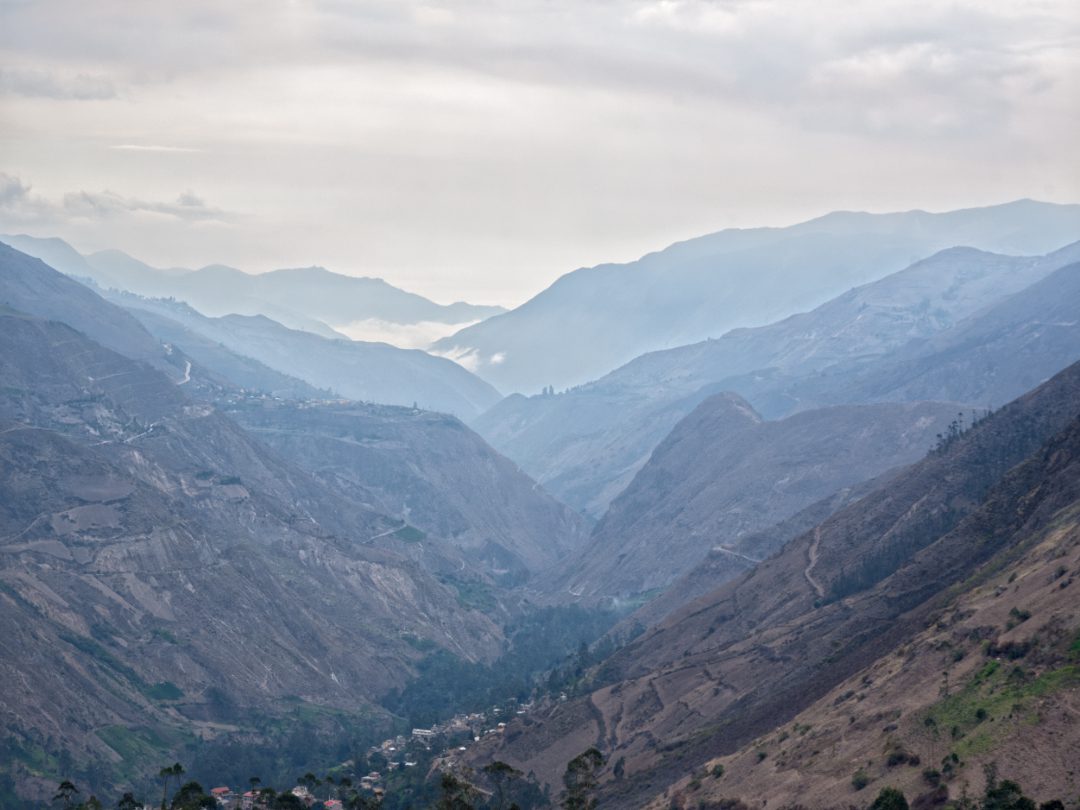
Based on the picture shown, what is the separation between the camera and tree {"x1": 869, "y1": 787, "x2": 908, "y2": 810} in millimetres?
64375

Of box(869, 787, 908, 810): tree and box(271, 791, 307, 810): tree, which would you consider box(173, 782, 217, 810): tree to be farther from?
box(869, 787, 908, 810): tree

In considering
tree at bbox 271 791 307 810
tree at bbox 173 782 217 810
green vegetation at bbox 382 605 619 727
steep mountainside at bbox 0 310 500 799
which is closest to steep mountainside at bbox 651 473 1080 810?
tree at bbox 271 791 307 810

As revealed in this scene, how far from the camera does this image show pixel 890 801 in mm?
64688

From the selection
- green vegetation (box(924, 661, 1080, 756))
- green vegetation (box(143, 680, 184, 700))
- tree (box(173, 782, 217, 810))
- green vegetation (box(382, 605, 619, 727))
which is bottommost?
green vegetation (box(382, 605, 619, 727))

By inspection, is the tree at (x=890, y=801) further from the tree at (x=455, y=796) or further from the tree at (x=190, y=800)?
the tree at (x=190, y=800)

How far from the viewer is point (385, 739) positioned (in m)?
153

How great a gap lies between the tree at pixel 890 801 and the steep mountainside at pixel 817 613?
99.3ft

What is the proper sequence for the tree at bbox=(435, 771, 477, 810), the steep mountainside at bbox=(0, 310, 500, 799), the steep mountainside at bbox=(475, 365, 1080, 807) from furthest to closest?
the steep mountainside at bbox=(0, 310, 500, 799)
the steep mountainside at bbox=(475, 365, 1080, 807)
the tree at bbox=(435, 771, 477, 810)

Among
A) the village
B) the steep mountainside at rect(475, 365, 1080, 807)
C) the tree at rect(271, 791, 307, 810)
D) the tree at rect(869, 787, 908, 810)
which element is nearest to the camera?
the tree at rect(869, 787, 908, 810)

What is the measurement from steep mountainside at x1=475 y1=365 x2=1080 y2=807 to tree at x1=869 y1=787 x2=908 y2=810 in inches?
1192

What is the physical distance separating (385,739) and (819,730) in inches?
3043

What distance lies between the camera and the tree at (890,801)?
64375mm

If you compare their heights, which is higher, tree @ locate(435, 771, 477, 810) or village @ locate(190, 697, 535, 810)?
tree @ locate(435, 771, 477, 810)

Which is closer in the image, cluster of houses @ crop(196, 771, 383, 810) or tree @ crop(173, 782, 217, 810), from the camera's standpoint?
tree @ crop(173, 782, 217, 810)
